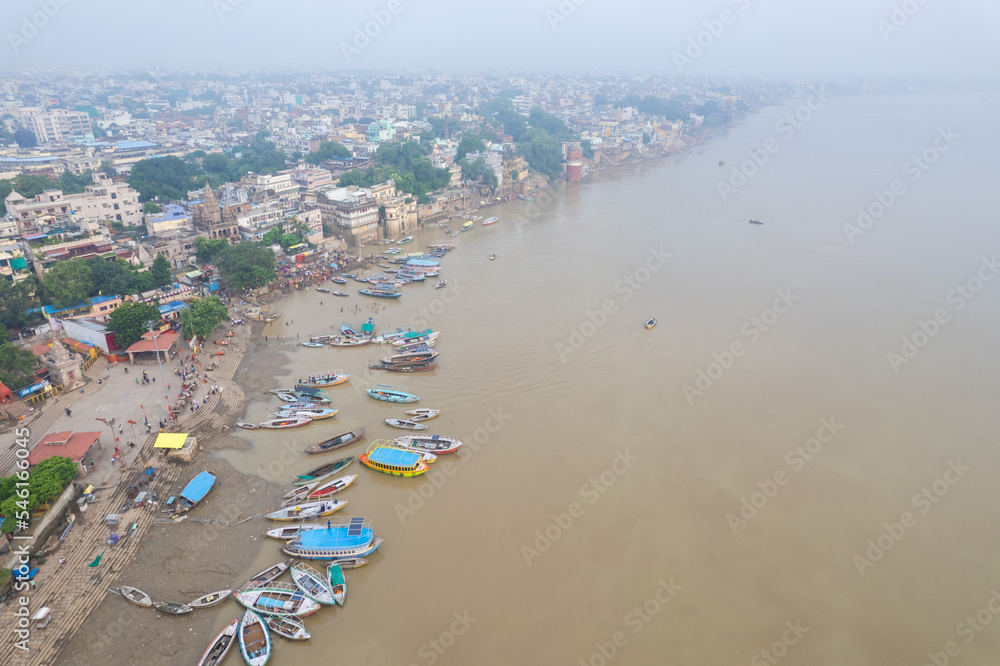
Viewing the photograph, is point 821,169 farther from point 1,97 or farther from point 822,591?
point 1,97

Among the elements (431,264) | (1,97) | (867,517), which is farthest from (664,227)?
(1,97)

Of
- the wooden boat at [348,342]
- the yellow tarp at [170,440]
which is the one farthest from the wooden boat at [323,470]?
the wooden boat at [348,342]

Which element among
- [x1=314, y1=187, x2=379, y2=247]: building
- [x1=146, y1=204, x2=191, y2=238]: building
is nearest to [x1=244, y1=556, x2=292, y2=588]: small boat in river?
[x1=146, y1=204, x2=191, y2=238]: building

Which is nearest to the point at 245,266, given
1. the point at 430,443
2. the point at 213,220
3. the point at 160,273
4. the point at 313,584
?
the point at 160,273

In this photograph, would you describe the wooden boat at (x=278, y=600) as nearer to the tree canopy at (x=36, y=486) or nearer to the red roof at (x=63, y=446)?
the tree canopy at (x=36, y=486)

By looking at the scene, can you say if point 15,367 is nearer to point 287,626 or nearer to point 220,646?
point 220,646

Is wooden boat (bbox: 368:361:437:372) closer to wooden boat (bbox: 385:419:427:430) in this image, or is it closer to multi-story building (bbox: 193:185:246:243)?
wooden boat (bbox: 385:419:427:430)

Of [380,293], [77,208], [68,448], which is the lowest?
[380,293]
